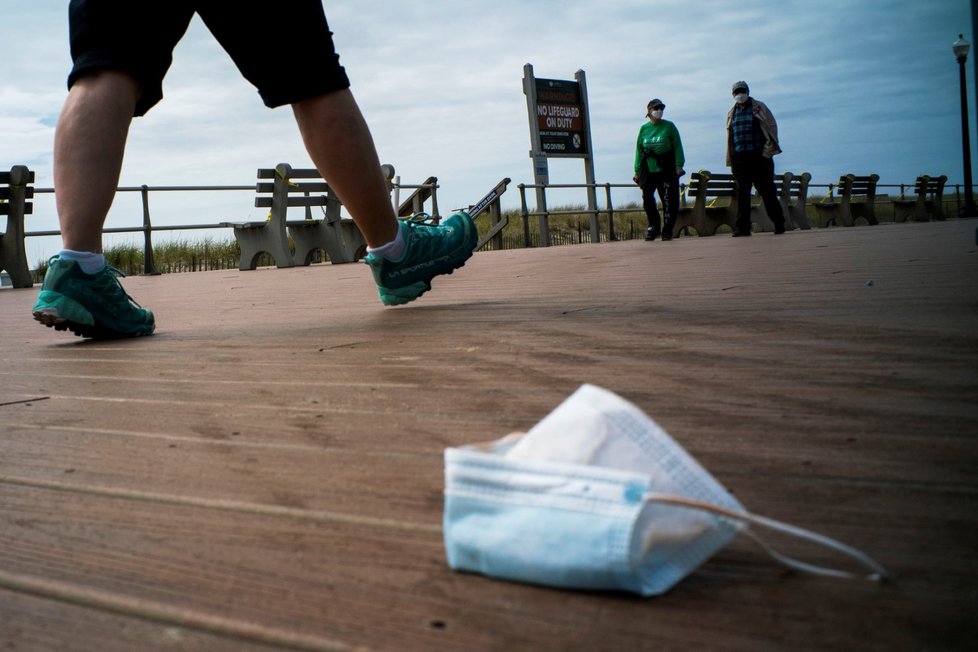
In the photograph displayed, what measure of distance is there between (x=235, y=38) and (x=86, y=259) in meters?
0.57

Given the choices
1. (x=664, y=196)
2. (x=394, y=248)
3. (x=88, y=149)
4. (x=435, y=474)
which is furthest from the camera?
(x=664, y=196)

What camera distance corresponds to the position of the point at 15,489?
95cm

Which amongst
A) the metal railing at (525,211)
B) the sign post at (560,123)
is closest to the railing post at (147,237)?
the metal railing at (525,211)

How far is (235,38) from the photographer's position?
85.3 inches

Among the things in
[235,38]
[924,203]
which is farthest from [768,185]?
[924,203]

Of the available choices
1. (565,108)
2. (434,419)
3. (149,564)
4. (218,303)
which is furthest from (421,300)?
(565,108)

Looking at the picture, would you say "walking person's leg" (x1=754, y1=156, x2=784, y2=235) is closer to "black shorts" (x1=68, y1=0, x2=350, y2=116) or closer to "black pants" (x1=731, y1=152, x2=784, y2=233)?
"black pants" (x1=731, y1=152, x2=784, y2=233)

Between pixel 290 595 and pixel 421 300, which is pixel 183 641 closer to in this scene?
pixel 290 595

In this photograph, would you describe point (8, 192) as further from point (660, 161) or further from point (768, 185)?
point (768, 185)

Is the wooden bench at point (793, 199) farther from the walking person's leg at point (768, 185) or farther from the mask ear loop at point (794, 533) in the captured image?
the mask ear loop at point (794, 533)

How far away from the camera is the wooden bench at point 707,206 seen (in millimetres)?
14141

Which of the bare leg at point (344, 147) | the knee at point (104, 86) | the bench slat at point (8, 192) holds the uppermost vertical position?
the bench slat at point (8, 192)

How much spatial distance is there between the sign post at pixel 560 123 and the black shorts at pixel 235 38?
12885 millimetres

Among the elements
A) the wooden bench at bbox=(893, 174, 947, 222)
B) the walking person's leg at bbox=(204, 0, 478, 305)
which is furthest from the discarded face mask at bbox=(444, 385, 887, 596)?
the wooden bench at bbox=(893, 174, 947, 222)
